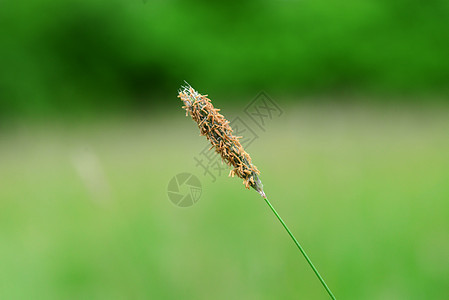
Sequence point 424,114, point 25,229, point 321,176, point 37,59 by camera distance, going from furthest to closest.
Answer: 1. point 37,59
2. point 424,114
3. point 321,176
4. point 25,229

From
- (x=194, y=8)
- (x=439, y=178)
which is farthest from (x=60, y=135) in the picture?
(x=439, y=178)

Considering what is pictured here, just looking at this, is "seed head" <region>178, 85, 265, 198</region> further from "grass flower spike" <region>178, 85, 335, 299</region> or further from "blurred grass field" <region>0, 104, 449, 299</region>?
"blurred grass field" <region>0, 104, 449, 299</region>

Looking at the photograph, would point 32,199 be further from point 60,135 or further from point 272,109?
point 60,135

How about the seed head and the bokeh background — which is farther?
the bokeh background

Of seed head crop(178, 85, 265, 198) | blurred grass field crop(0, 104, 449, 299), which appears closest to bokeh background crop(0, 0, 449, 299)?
A: blurred grass field crop(0, 104, 449, 299)

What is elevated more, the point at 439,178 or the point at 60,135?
the point at 60,135

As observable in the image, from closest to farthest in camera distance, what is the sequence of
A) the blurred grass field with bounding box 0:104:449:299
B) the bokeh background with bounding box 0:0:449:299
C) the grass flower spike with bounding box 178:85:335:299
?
1. the grass flower spike with bounding box 178:85:335:299
2. the blurred grass field with bounding box 0:104:449:299
3. the bokeh background with bounding box 0:0:449:299

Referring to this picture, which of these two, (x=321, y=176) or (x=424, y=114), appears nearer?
(x=321, y=176)
